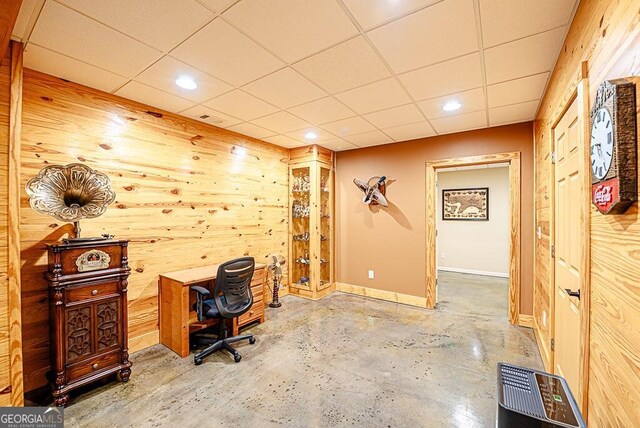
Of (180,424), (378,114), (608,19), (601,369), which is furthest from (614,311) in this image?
(378,114)

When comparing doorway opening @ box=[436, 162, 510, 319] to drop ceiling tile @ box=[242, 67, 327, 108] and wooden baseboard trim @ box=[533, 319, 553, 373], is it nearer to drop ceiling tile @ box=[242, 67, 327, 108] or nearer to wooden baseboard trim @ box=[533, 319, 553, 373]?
wooden baseboard trim @ box=[533, 319, 553, 373]

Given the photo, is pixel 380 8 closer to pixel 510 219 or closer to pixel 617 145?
pixel 617 145

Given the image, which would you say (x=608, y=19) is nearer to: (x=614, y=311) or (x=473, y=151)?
(x=614, y=311)

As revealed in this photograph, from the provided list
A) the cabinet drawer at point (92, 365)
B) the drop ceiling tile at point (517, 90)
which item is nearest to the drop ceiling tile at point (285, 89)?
the drop ceiling tile at point (517, 90)

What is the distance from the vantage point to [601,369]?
1163mm

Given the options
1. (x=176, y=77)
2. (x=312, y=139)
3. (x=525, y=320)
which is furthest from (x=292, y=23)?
(x=525, y=320)

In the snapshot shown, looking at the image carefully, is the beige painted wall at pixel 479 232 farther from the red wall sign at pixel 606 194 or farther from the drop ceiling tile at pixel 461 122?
the red wall sign at pixel 606 194

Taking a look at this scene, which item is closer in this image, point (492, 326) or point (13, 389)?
point (13, 389)

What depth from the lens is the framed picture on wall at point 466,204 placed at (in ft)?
20.5

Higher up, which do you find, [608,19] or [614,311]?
[608,19]

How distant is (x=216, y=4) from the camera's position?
1526 mm

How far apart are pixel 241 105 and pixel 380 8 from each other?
1.79m

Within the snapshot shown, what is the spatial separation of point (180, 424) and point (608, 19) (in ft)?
10.3

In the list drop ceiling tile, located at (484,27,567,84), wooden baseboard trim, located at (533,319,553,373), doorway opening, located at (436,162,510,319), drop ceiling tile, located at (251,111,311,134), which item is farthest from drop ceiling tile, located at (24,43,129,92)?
doorway opening, located at (436,162,510,319)
